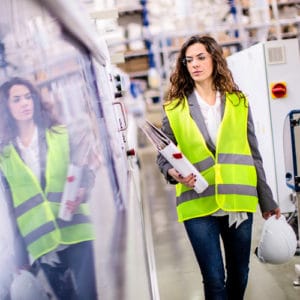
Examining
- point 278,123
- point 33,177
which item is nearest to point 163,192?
point 278,123

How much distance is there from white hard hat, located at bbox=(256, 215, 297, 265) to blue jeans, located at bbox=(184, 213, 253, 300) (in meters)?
0.20

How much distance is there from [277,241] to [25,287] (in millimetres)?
1710

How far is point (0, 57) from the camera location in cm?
116

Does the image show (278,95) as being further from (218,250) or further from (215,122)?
(218,250)

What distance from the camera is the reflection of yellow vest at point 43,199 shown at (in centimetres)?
120

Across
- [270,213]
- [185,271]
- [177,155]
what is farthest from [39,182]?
[185,271]

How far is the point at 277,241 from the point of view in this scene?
103 inches

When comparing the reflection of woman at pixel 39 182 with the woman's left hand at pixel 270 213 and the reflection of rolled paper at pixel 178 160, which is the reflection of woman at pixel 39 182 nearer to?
the reflection of rolled paper at pixel 178 160

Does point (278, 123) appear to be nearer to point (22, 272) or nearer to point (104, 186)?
point (104, 186)

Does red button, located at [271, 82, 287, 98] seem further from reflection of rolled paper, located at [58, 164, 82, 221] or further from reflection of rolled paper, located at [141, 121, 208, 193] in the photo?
reflection of rolled paper, located at [58, 164, 82, 221]

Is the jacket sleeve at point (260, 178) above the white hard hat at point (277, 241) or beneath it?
above

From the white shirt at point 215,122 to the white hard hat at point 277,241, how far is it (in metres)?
0.28

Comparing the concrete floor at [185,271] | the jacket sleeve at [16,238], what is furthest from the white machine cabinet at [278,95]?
the jacket sleeve at [16,238]

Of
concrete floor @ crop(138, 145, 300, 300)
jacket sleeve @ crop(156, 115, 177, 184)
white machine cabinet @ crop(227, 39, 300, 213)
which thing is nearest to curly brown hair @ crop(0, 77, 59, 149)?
jacket sleeve @ crop(156, 115, 177, 184)
